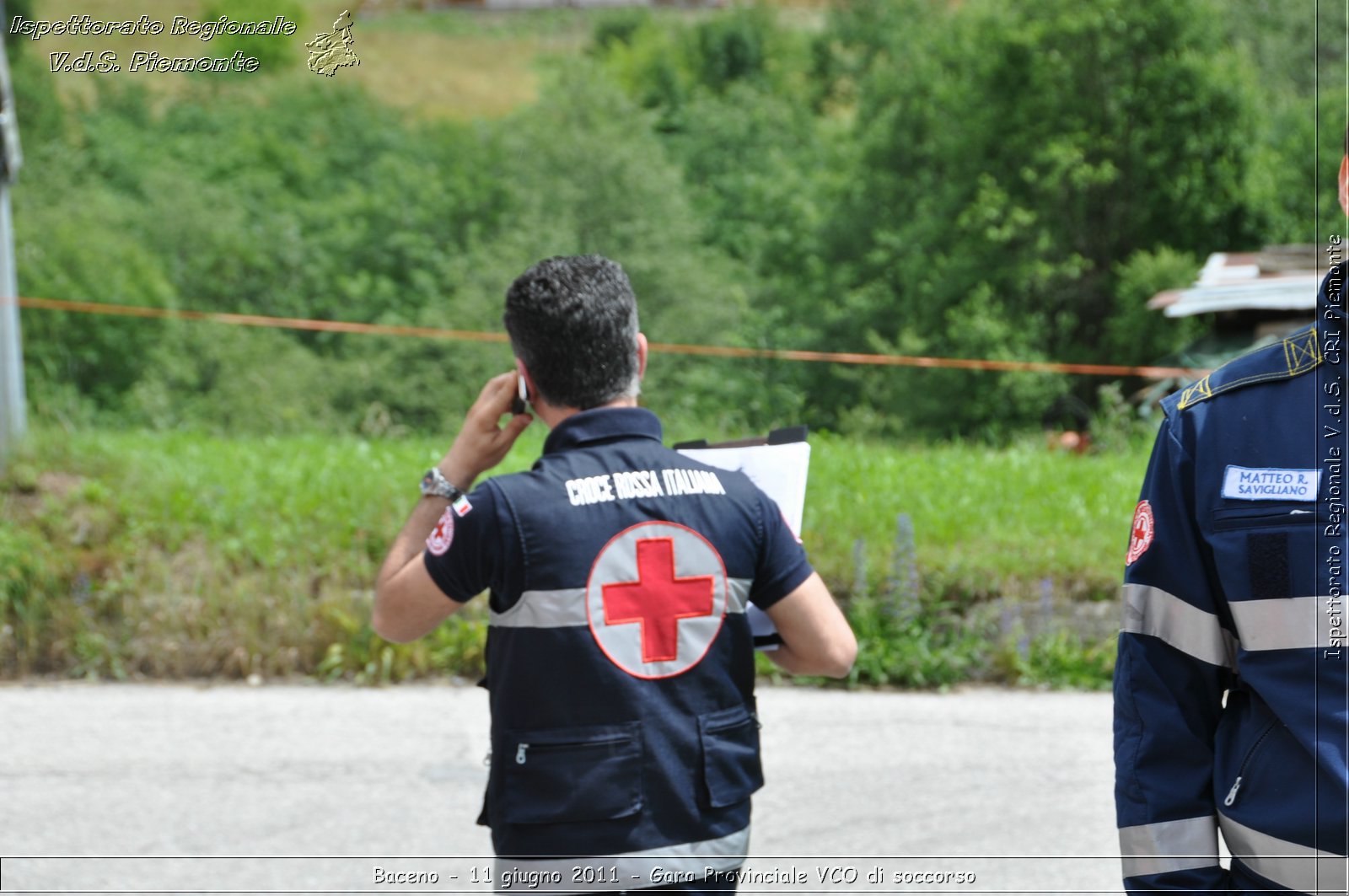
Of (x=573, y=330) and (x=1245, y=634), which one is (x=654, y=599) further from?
(x=1245, y=634)

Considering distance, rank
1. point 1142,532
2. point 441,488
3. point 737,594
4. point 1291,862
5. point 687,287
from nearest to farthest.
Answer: point 1291,862 < point 1142,532 < point 737,594 < point 441,488 < point 687,287

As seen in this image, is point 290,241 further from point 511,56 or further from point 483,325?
point 511,56

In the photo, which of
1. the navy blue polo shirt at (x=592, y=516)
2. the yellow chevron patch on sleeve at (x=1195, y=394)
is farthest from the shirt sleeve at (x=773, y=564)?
the yellow chevron patch on sleeve at (x=1195, y=394)

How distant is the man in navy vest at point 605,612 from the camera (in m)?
2.10

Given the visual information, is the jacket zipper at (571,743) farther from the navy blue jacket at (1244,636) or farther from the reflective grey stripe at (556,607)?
the navy blue jacket at (1244,636)

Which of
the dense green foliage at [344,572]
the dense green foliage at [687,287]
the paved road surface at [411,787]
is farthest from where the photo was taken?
the dense green foliage at [687,287]

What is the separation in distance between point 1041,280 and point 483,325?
1301 cm

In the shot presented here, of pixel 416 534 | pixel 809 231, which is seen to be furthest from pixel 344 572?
pixel 809 231

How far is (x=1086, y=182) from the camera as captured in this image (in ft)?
93.9

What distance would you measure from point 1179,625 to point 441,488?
1.27 metres

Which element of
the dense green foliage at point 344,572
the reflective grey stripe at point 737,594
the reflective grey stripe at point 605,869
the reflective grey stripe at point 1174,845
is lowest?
the dense green foliage at point 344,572

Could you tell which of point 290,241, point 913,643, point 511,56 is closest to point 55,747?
point 913,643

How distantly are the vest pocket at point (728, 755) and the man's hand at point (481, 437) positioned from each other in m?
0.63

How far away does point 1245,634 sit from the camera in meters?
1.81
